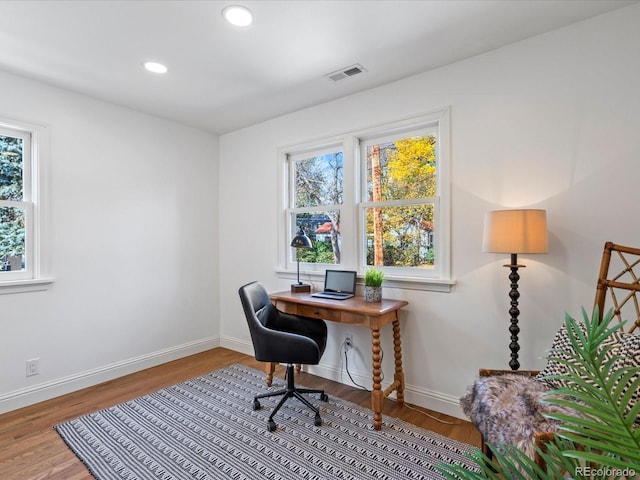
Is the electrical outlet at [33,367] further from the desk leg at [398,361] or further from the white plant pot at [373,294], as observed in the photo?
the desk leg at [398,361]

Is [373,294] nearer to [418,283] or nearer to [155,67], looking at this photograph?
[418,283]

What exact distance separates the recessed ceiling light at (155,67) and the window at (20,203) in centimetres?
106

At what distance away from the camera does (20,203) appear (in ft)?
8.70

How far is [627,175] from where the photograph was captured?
6.14 feet

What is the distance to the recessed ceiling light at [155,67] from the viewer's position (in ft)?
8.02

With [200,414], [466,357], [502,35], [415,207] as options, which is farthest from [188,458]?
[502,35]

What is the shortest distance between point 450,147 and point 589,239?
3.40 ft

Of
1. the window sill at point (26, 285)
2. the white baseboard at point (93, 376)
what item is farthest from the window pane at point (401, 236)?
the window sill at point (26, 285)

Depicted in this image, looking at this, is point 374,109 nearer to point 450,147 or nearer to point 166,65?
point 450,147

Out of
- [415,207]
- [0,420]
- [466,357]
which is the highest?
[415,207]

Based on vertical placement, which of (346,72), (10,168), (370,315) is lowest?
(370,315)

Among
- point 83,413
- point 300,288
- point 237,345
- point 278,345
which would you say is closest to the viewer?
point 278,345

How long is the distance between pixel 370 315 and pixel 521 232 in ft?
3.42

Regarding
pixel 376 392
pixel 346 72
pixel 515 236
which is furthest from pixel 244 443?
pixel 346 72
